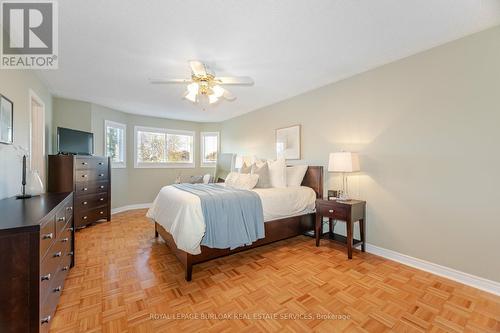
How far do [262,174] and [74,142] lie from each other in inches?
138

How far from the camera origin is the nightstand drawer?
2.73m

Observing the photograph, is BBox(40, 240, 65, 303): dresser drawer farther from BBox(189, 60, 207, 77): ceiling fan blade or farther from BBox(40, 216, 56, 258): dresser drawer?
BBox(189, 60, 207, 77): ceiling fan blade

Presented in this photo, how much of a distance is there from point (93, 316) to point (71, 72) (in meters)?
3.07

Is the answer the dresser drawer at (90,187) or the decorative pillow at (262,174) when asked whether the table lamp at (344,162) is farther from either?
the dresser drawer at (90,187)

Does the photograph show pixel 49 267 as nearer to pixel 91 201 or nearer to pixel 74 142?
pixel 91 201

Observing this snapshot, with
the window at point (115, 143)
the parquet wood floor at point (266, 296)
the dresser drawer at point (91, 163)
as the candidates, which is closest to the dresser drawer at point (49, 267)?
the parquet wood floor at point (266, 296)

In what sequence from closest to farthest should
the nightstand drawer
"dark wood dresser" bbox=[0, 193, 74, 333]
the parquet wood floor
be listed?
"dark wood dresser" bbox=[0, 193, 74, 333] < the parquet wood floor < the nightstand drawer

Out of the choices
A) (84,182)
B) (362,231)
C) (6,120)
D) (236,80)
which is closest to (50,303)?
(6,120)

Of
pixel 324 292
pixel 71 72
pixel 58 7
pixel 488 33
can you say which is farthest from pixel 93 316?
pixel 488 33

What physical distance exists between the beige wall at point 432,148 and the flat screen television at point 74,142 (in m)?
4.50

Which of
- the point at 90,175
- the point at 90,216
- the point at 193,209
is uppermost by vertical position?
the point at 90,175

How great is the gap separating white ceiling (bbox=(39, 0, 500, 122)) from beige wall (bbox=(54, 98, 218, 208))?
1.14 metres

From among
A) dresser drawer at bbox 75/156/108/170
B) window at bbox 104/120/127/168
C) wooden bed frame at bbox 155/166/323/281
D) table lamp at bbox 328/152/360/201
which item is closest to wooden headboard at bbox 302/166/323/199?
wooden bed frame at bbox 155/166/323/281

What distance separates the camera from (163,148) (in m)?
5.91
